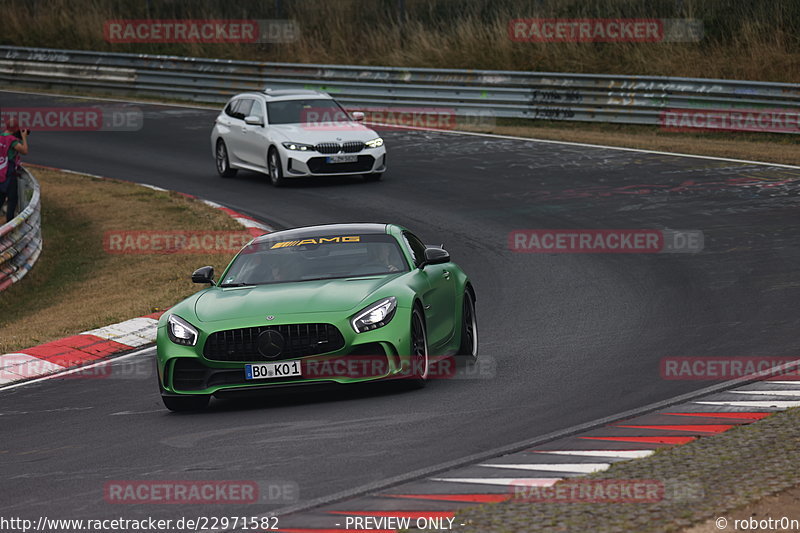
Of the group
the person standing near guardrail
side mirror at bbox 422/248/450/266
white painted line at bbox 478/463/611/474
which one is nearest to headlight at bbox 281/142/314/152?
the person standing near guardrail

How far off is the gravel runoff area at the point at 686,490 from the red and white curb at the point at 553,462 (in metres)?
0.15

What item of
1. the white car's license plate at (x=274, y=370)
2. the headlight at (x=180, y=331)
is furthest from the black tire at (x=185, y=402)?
the white car's license plate at (x=274, y=370)

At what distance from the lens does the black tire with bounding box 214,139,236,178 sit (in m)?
25.1

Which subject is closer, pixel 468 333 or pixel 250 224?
pixel 468 333

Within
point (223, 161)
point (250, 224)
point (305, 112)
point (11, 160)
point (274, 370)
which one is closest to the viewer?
point (274, 370)

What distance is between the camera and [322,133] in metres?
23.1

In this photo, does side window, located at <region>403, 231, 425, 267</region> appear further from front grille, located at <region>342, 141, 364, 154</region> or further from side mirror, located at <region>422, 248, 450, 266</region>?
front grille, located at <region>342, 141, 364, 154</region>

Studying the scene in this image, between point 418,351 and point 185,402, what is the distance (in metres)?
1.79

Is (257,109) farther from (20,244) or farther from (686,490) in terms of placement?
(686,490)

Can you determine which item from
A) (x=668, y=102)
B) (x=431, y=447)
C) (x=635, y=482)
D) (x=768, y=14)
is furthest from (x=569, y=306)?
(x=768, y=14)

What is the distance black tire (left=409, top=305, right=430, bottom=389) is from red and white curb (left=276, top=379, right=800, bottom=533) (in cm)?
186

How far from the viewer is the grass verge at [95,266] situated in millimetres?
14492

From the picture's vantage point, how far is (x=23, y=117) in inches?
1341

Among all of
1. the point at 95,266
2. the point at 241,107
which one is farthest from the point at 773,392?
the point at 241,107
